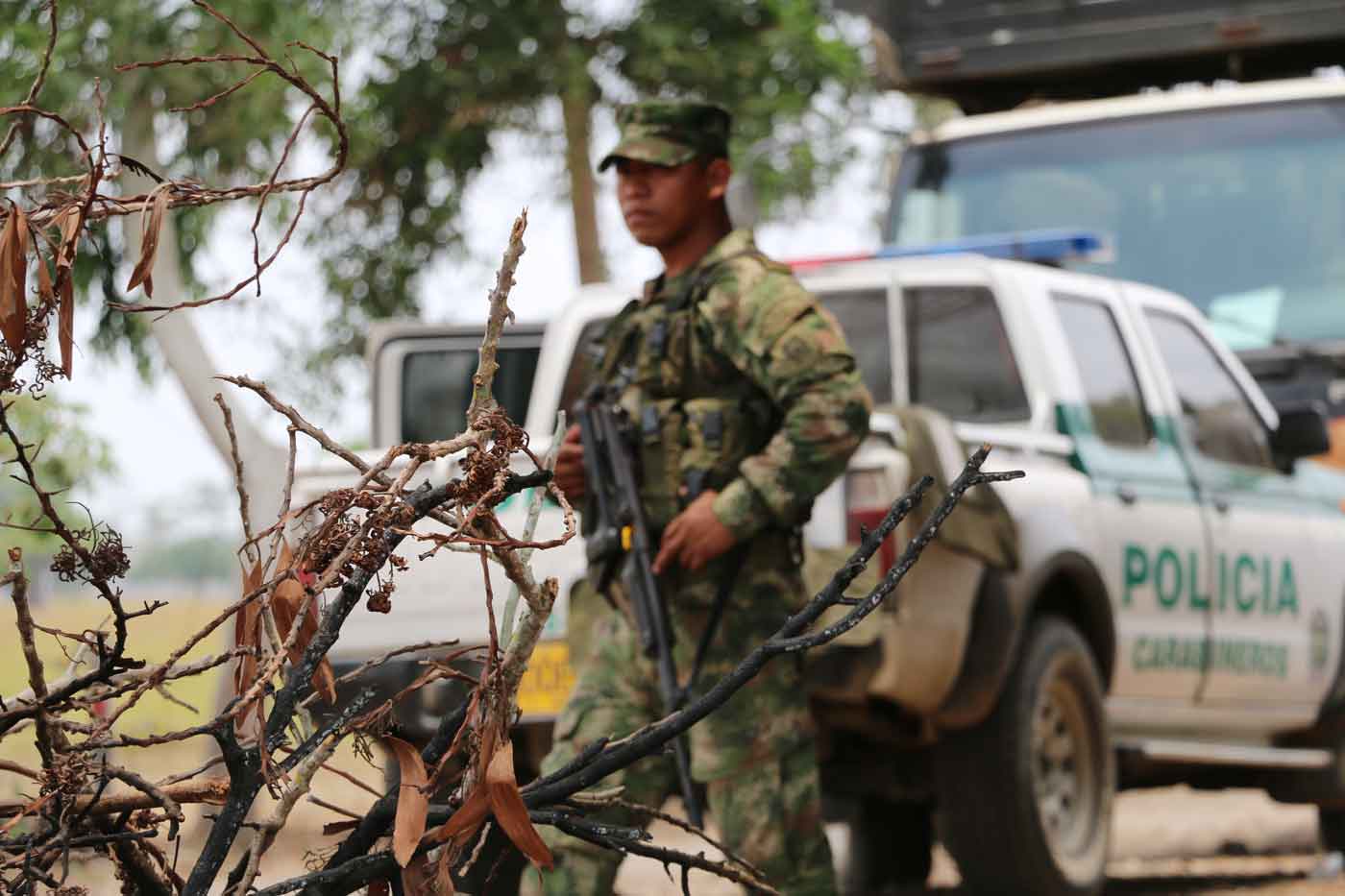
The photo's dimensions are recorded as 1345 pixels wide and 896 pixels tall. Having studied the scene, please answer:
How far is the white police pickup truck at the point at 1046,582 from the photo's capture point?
5.61 meters

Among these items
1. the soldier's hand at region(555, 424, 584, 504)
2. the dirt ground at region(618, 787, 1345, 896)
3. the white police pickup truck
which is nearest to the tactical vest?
the soldier's hand at region(555, 424, 584, 504)

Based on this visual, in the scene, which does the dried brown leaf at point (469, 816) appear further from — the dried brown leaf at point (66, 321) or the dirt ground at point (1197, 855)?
the dirt ground at point (1197, 855)

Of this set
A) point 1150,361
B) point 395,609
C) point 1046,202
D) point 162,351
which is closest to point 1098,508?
point 1150,361

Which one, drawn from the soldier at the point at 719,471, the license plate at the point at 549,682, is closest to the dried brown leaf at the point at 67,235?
the soldier at the point at 719,471

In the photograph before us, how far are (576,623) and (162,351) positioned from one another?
8499 millimetres

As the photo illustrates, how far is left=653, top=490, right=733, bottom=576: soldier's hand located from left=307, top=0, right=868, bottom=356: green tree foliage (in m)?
9.87

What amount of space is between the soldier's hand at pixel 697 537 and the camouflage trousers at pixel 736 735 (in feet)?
0.38

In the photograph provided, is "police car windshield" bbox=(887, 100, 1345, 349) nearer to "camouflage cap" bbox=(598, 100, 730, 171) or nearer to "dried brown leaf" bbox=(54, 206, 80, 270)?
"camouflage cap" bbox=(598, 100, 730, 171)

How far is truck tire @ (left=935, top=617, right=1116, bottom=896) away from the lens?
5680mm

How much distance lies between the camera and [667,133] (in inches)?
182

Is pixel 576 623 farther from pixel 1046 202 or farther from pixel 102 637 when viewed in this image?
pixel 1046 202

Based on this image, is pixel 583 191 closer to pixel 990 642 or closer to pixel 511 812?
pixel 990 642

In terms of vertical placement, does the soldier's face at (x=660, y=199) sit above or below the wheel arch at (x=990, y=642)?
above

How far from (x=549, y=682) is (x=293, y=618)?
14.2 feet
